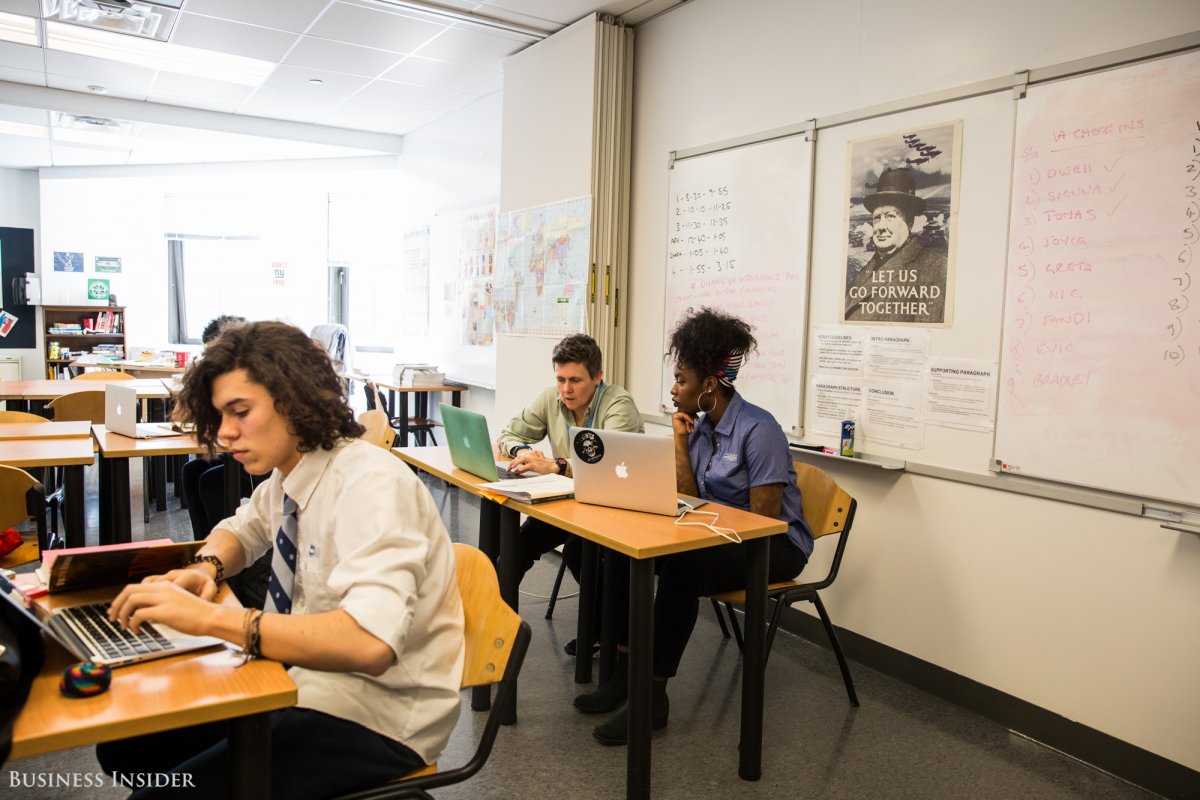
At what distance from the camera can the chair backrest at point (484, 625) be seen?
1529mm

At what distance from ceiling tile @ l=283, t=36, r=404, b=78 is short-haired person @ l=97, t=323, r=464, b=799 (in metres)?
4.18

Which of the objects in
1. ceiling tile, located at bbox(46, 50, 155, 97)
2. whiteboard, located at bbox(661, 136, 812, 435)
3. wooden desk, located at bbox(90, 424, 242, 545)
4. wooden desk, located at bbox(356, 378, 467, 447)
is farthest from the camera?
wooden desk, located at bbox(356, 378, 467, 447)

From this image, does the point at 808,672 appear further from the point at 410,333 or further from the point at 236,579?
the point at 410,333

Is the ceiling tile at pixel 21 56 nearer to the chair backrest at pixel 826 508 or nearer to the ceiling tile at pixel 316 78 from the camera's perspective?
the ceiling tile at pixel 316 78

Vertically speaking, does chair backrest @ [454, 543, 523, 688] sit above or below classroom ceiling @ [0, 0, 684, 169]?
below

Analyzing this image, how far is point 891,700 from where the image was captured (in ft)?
9.53

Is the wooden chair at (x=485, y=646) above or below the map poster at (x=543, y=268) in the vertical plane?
below

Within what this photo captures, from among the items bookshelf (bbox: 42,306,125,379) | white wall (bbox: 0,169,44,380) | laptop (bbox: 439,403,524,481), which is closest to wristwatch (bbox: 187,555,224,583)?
laptop (bbox: 439,403,524,481)

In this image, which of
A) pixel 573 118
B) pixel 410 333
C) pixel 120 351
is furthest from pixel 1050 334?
pixel 120 351

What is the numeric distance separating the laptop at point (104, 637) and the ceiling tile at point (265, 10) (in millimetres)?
3856

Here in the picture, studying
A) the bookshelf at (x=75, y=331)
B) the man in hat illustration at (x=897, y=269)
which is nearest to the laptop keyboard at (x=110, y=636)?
the man in hat illustration at (x=897, y=269)

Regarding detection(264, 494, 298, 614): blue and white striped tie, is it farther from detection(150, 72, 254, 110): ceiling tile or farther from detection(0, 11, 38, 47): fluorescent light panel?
detection(150, 72, 254, 110): ceiling tile

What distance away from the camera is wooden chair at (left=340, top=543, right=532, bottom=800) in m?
1.47

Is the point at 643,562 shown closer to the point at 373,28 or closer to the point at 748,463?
the point at 748,463
